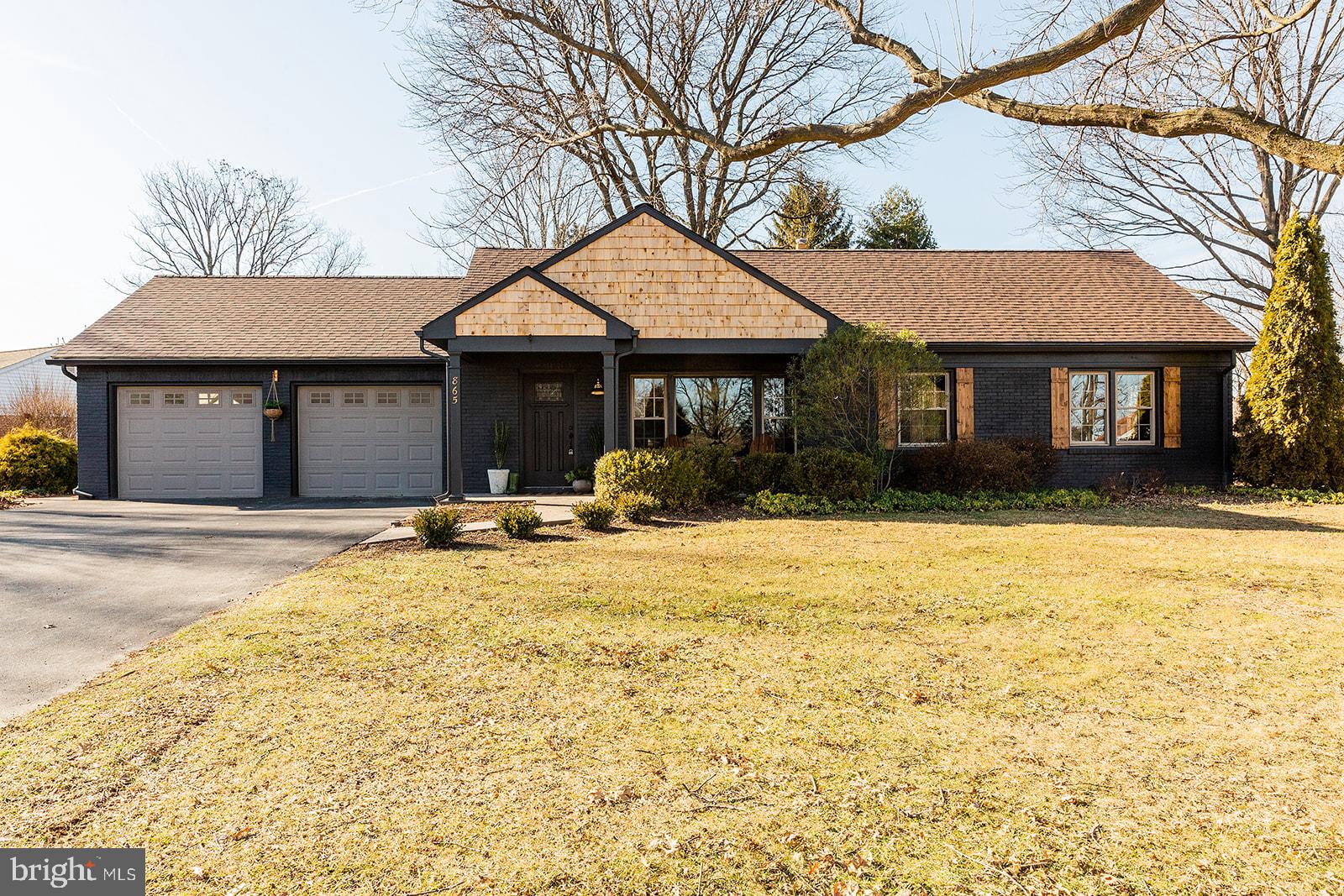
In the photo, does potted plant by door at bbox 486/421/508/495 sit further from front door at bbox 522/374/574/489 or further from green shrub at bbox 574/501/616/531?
green shrub at bbox 574/501/616/531

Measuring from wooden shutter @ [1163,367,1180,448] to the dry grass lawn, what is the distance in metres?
9.59

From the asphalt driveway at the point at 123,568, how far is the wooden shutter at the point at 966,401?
36.1 feet

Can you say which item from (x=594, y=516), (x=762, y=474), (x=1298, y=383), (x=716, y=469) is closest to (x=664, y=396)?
(x=716, y=469)

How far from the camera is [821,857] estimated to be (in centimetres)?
258

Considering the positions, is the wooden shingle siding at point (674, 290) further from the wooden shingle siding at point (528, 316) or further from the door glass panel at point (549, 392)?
the door glass panel at point (549, 392)

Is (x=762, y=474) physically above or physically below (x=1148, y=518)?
above

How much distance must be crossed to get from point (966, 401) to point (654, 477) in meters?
7.53

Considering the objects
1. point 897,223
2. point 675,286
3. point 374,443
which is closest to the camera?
point 675,286

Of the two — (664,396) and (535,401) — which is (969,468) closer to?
(664,396)

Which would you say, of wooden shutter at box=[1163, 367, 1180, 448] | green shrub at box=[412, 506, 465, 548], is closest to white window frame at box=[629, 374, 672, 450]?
green shrub at box=[412, 506, 465, 548]

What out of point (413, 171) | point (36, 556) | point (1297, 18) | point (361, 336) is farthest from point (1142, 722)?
Result: point (413, 171)

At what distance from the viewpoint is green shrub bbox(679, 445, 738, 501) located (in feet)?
39.9

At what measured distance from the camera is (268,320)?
16531 mm

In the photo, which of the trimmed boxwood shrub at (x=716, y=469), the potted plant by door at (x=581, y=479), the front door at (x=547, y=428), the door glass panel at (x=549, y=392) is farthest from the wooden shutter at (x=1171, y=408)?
the door glass panel at (x=549, y=392)
